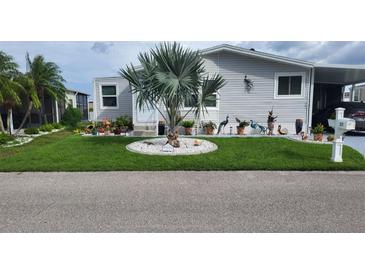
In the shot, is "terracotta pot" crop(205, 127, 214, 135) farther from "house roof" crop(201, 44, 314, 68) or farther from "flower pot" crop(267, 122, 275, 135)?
"house roof" crop(201, 44, 314, 68)

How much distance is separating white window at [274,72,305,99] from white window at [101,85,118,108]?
873 cm

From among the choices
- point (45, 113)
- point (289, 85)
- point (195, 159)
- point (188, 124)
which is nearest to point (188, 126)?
point (188, 124)

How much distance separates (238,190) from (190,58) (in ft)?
14.4

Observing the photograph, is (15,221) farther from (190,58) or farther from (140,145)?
(190,58)

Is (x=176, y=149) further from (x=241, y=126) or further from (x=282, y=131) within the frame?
(x=282, y=131)

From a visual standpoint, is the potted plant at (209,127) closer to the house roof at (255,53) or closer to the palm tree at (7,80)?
the house roof at (255,53)

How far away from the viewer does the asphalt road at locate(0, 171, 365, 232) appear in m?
2.88

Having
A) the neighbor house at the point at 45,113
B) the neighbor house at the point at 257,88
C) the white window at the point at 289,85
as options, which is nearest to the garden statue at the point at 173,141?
the neighbor house at the point at 257,88

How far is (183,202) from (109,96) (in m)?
10.8

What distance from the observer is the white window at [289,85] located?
400 inches

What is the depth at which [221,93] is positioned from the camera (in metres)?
10.6

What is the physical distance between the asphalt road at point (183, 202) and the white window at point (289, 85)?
6.10m

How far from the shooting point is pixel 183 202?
356 centimetres

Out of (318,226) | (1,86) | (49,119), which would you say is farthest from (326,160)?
(49,119)
